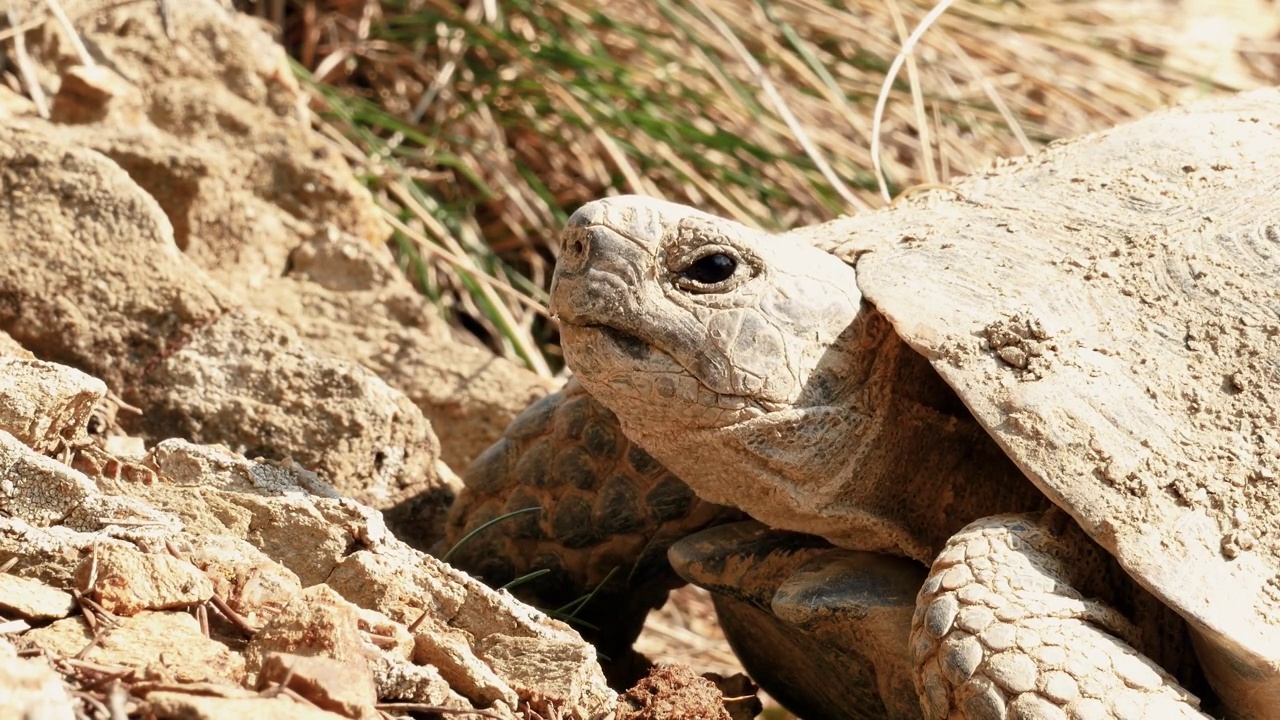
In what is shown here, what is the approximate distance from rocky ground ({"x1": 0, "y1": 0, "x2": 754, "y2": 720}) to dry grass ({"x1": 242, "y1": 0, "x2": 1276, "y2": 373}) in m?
0.73

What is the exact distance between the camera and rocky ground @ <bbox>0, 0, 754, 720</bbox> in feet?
6.67

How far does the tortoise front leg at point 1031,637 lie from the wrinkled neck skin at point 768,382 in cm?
26

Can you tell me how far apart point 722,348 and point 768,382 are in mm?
104

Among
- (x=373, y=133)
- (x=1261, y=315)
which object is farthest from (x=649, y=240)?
(x=373, y=133)

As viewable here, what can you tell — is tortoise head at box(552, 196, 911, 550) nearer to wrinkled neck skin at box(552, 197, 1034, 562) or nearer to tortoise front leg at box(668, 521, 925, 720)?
wrinkled neck skin at box(552, 197, 1034, 562)

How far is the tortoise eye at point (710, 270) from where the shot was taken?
263 cm

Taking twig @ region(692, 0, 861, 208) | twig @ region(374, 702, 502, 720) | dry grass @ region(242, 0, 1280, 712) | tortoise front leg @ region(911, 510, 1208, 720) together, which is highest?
tortoise front leg @ region(911, 510, 1208, 720)

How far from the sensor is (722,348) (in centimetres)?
258

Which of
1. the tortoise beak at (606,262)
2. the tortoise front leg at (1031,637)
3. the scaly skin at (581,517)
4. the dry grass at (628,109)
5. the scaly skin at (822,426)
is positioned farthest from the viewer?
the dry grass at (628,109)

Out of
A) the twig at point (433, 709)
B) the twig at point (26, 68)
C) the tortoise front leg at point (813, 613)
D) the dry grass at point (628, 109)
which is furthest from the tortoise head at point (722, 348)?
the dry grass at point (628, 109)

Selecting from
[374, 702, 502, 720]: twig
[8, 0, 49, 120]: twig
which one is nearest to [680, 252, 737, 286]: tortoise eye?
[374, 702, 502, 720]: twig

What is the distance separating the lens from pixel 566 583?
3.26 metres

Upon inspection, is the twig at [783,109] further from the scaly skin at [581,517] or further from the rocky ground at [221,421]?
the scaly skin at [581,517]

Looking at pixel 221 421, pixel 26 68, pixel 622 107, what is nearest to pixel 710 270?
pixel 221 421
